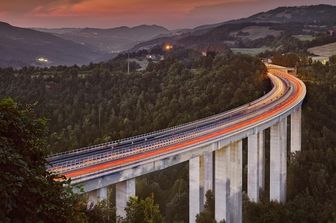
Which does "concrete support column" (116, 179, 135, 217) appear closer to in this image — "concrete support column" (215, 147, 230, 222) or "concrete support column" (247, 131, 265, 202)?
"concrete support column" (215, 147, 230, 222)

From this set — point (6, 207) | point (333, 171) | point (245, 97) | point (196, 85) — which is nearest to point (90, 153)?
point (6, 207)

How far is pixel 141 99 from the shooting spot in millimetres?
91125

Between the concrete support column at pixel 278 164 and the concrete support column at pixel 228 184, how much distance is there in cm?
1050

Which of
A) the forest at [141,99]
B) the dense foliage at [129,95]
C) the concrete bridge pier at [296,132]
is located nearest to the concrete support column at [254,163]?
the forest at [141,99]

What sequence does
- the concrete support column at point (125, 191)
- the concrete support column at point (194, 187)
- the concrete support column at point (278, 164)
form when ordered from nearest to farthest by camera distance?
the concrete support column at point (125, 191) → the concrete support column at point (194, 187) → the concrete support column at point (278, 164)

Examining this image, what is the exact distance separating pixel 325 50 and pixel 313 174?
117884 mm

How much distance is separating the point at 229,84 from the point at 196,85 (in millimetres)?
7733

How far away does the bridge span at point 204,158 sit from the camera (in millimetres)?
32094

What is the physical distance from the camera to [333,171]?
6375 centimetres

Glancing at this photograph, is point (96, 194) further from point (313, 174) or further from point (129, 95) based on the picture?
point (129, 95)

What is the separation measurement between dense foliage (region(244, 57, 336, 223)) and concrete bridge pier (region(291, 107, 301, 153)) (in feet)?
5.12

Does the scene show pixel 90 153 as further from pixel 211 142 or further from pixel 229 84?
pixel 229 84

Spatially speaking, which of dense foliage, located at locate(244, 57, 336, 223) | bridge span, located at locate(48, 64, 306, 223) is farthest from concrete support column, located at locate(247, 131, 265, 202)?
dense foliage, located at locate(244, 57, 336, 223)

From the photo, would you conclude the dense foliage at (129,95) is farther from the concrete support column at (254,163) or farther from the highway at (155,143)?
the concrete support column at (254,163)
